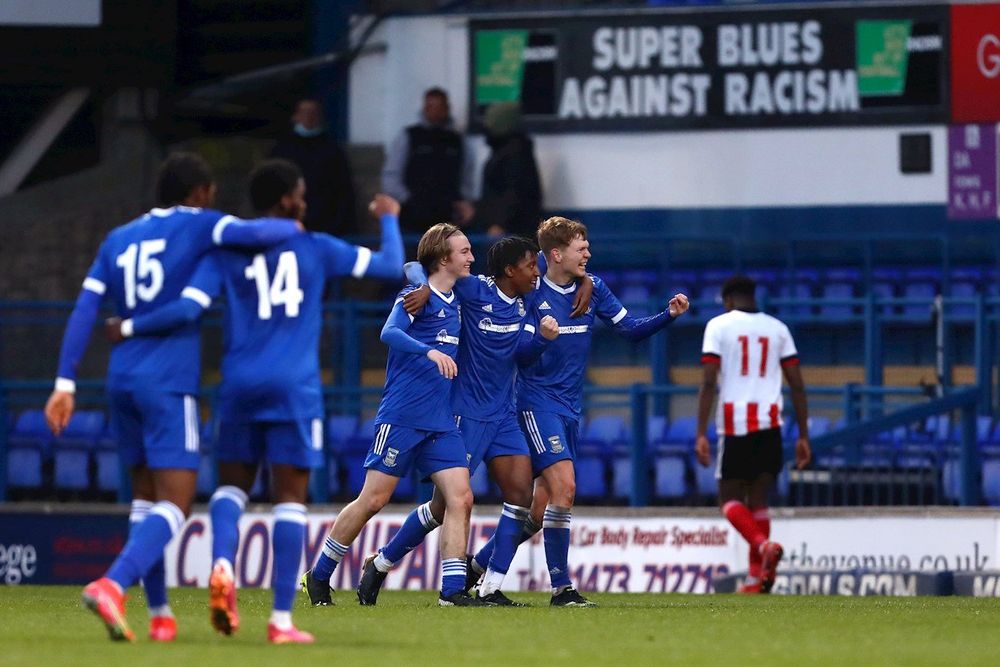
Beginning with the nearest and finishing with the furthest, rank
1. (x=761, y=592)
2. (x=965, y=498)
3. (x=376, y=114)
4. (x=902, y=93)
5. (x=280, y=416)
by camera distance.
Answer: (x=280, y=416)
(x=761, y=592)
(x=965, y=498)
(x=902, y=93)
(x=376, y=114)

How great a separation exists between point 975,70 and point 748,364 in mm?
6508

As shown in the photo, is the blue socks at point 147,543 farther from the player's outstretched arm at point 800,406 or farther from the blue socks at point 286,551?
the player's outstretched arm at point 800,406

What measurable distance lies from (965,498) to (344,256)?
7768 mm

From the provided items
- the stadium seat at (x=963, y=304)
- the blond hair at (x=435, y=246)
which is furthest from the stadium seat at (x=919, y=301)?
the blond hair at (x=435, y=246)

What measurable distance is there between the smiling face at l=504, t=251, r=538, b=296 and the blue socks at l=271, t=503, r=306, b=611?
9.42 feet

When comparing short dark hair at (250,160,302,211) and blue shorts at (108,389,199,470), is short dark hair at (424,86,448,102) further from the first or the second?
blue shorts at (108,389,199,470)

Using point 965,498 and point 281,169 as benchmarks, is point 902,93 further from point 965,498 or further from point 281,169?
point 281,169

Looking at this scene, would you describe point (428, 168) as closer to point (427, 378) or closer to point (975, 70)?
point (975, 70)

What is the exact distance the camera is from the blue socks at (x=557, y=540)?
11.7 metres

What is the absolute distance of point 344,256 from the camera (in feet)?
28.6

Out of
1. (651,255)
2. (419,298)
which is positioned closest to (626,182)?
(651,255)

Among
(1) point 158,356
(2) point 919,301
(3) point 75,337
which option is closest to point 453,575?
(1) point 158,356

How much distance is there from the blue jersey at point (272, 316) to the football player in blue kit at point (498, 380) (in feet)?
8.58

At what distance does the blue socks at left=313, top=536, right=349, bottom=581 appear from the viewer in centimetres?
1141
